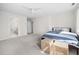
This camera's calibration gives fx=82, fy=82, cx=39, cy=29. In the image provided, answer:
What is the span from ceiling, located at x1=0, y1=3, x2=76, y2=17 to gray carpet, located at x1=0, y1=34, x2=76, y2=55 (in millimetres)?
367

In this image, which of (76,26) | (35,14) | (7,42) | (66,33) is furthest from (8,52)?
(76,26)

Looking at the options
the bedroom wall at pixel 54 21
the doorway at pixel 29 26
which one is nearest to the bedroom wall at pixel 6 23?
the doorway at pixel 29 26

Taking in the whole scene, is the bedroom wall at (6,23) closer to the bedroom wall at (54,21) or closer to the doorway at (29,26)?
the doorway at (29,26)

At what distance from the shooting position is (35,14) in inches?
49.1

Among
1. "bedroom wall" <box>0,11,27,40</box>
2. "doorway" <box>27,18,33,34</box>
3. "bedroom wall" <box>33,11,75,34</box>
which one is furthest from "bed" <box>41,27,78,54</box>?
"bedroom wall" <box>0,11,27,40</box>

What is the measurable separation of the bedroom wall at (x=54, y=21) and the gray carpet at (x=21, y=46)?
14 centimetres

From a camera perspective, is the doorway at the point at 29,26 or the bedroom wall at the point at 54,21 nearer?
the bedroom wall at the point at 54,21

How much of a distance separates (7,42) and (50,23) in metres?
0.71

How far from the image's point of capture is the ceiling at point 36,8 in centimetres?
114

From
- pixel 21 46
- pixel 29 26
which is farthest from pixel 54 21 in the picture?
pixel 21 46

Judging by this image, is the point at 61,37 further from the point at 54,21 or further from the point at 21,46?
the point at 21,46

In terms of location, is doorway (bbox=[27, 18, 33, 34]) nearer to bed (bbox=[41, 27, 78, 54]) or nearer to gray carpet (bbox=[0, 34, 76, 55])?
gray carpet (bbox=[0, 34, 76, 55])

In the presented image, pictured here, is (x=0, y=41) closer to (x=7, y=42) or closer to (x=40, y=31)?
(x=7, y=42)
